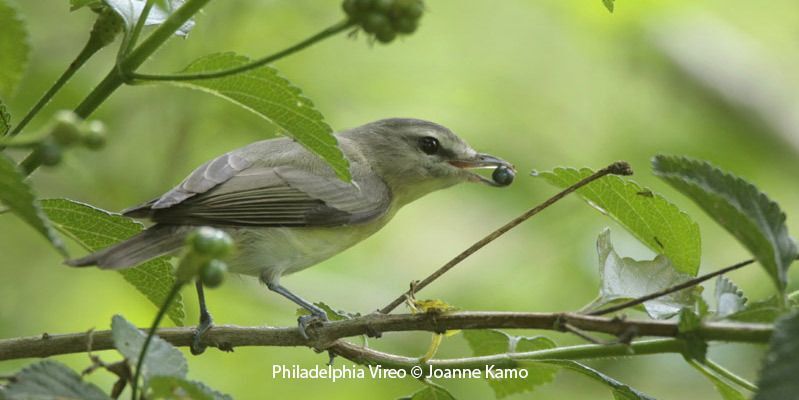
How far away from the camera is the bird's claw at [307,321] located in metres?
2.25

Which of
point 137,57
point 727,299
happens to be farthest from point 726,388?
point 137,57

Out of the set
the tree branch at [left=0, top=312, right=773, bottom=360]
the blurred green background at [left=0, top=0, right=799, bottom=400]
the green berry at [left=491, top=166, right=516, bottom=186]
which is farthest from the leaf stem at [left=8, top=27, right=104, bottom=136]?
the blurred green background at [left=0, top=0, right=799, bottom=400]

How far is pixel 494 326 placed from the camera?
179cm

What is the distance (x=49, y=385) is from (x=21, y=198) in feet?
1.01

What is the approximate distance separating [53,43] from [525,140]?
2.78 metres

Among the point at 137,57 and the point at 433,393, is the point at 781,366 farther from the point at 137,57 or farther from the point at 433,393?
the point at 137,57

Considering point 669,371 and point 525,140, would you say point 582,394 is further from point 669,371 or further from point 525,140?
point 525,140

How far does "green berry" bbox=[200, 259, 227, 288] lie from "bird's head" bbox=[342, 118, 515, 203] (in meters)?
2.91

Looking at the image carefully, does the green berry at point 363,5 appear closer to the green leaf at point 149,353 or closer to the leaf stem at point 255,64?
the leaf stem at point 255,64

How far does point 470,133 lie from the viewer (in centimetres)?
548

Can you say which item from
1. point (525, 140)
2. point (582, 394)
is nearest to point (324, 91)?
point (525, 140)

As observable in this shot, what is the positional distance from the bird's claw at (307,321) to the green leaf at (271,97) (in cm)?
53

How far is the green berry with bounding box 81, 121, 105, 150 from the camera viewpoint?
1.27 meters

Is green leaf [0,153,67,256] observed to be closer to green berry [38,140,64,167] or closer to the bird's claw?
green berry [38,140,64,167]
